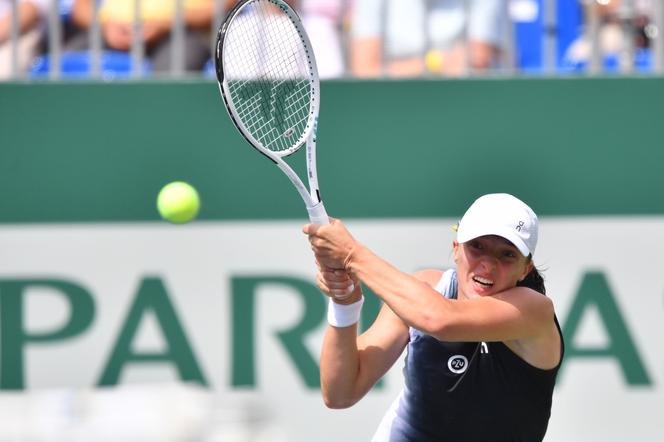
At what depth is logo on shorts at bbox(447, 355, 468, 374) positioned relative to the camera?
3.06 m

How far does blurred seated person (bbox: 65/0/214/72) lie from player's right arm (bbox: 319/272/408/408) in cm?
202

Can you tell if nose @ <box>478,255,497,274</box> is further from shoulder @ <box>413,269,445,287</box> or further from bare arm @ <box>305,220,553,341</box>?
shoulder @ <box>413,269,445,287</box>

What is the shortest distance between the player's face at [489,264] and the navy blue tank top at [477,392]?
0.16 metres

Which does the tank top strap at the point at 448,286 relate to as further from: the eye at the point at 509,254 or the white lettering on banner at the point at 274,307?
the white lettering on banner at the point at 274,307

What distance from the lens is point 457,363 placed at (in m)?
3.07

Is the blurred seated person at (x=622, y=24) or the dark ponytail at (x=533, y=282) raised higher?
the blurred seated person at (x=622, y=24)

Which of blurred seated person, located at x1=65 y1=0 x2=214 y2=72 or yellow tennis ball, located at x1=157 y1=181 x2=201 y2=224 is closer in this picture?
yellow tennis ball, located at x1=157 y1=181 x2=201 y2=224

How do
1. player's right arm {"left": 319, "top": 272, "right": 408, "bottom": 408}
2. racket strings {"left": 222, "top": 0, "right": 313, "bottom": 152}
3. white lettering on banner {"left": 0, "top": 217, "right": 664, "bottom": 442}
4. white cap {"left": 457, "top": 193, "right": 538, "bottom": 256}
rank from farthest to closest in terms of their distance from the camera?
white lettering on banner {"left": 0, "top": 217, "right": 664, "bottom": 442} → racket strings {"left": 222, "top": 0, "right": 313, "bottom": 152} → player's right arm {"left": 319, "top": 272, "right": 408, "bottom": 408} → white cap {"left": 457, "top": 193, "right": 538, "bottom": 256}

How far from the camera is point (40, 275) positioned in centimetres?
486

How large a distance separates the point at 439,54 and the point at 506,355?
213 cm

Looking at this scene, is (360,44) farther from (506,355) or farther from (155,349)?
(506,355)

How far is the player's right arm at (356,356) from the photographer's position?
124 inches

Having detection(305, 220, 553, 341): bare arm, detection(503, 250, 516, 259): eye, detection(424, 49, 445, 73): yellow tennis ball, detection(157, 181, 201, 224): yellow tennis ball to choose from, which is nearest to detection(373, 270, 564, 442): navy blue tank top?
detection(305, 220, 553, 341): bare arm

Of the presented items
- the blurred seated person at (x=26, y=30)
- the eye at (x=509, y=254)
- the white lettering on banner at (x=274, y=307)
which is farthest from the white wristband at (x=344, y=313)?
the blurred seated person at (x=26, y=30)
